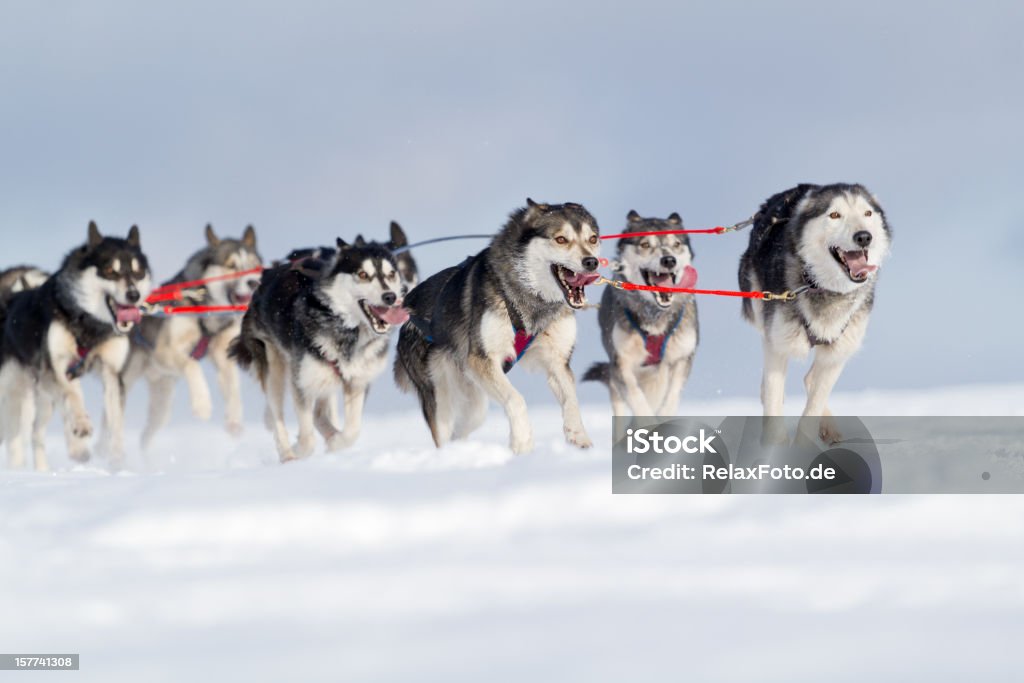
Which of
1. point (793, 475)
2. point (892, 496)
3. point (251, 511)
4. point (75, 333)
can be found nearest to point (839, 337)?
point (793, 475)

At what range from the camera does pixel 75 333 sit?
8.23 metres

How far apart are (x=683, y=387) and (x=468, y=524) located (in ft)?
11.7

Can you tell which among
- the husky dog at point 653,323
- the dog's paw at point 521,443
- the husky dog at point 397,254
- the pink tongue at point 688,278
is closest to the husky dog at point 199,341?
the husky dog at point 397,254

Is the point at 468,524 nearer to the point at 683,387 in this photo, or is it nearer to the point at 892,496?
the point at 892,496

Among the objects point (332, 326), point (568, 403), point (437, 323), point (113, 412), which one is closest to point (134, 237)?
point (113, 412)

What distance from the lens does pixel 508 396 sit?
220 inches

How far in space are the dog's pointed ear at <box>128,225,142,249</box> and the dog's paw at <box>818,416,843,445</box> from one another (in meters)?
5.11

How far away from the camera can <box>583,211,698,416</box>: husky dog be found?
759cm

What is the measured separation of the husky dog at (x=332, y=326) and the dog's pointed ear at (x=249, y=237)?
9.44ft

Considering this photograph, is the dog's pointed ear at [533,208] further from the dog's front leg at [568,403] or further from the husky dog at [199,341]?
the husky dog at [199,341]

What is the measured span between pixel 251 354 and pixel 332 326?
1038mm

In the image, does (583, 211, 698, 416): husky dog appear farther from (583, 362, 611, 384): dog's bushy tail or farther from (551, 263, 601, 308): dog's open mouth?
(551, 263, 601, 308): dog's open mouth

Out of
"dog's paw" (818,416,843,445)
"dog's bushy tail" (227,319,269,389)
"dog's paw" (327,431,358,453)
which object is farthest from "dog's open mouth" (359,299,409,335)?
"dog's paw" (818,416,843,445)

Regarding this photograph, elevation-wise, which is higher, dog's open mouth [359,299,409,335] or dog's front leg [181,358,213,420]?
dog's open mouth [359,299,409,335]
